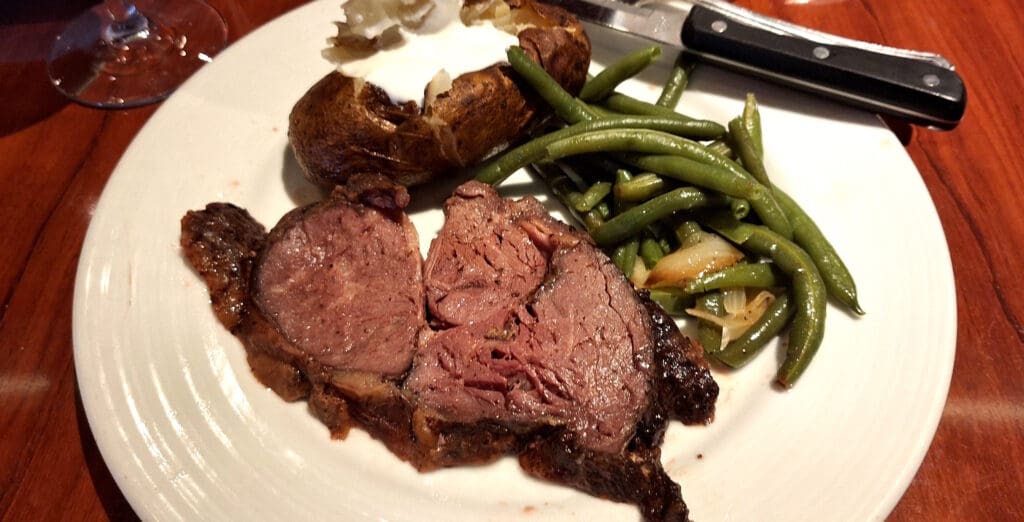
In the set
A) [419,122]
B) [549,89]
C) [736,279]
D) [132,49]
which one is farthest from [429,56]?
[132,49]

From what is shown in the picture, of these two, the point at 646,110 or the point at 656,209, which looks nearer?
the point at 656,209

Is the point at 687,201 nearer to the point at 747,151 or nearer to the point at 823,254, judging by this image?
the point at 747,151

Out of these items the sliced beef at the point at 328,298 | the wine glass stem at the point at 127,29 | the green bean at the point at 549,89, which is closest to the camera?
the sliced beef at the point at 328,298

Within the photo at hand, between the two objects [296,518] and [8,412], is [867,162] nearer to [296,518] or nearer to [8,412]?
[296,518]

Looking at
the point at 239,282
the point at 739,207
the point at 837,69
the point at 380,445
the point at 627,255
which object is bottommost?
the point at 380,445

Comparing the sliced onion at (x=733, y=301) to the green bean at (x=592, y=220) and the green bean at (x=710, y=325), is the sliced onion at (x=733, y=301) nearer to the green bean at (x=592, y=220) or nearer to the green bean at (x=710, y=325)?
the green bean at (x=710, y=325)

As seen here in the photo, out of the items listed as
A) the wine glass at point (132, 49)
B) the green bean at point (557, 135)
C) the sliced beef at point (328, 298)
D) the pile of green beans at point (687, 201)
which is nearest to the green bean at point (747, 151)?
the pile of green beans at point (687, 201)

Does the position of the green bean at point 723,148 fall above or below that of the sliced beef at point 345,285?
above
